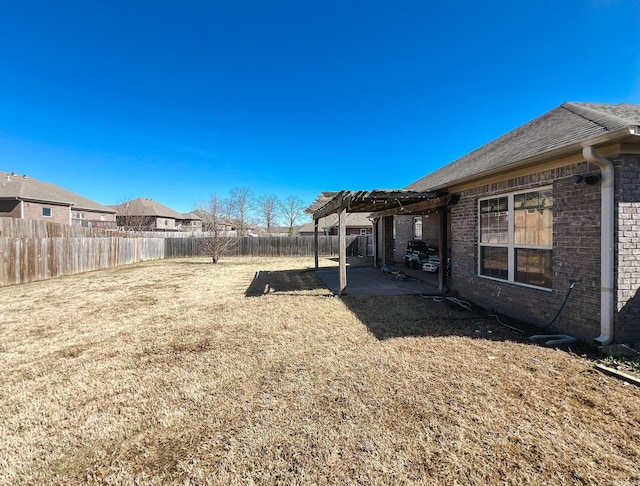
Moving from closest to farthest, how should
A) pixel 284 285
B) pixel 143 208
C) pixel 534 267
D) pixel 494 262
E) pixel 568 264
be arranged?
pixel 568 264 < pixel 534 267 < pixel 494 262 < pixel 284 285 < pixel 143 208

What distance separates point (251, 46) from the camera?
35.0 ft

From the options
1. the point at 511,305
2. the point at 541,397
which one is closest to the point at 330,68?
the point at 511,305

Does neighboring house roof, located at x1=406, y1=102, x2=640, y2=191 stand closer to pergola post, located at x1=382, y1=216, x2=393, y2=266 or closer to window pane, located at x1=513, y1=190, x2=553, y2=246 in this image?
window pane, located at x1=513, y1=190, x2=553, y2=246

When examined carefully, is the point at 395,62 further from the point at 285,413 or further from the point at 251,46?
the point at 285,413

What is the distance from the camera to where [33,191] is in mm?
21484

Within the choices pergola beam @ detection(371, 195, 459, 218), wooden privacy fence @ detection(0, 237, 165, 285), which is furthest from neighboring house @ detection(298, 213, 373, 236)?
pergola beam @ detection(371, 195, 459, 218)

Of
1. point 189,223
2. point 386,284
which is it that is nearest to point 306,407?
point 386,284

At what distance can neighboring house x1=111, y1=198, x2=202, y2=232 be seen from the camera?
104 feet

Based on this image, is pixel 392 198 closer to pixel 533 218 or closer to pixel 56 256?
pixel 533 218

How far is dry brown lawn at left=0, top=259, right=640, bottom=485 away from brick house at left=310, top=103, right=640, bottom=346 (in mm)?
934

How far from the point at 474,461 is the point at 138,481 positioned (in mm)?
2340

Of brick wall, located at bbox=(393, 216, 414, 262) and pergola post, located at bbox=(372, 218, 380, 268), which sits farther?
brick wall, located at bbox=(393, 216, 414, 262)

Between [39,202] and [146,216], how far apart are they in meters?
12.8

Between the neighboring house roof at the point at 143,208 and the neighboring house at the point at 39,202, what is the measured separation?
235 inches
